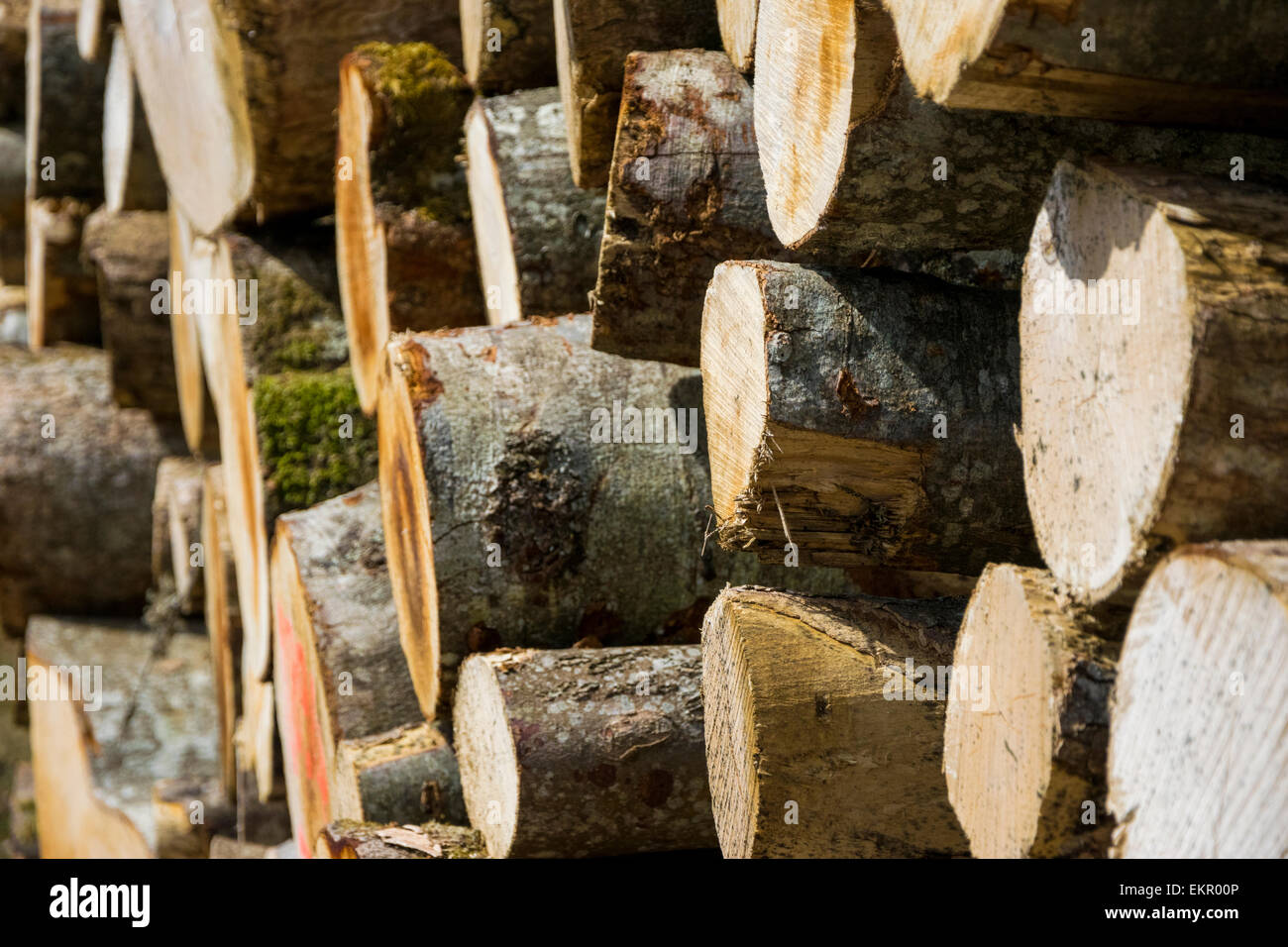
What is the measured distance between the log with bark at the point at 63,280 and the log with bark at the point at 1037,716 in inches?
196

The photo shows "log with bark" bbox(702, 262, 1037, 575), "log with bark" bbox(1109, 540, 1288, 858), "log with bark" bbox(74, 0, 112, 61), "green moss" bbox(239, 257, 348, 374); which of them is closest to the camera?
"log with bark" bbox(1109, 540, 1288, 858)

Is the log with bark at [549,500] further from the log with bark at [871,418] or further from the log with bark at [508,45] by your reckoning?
the log with bark at [508,45]

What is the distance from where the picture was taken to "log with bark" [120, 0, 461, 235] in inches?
120

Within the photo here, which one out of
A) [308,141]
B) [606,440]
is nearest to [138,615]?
[308,141]

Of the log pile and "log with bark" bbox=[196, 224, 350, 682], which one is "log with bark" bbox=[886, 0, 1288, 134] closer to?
the log pile

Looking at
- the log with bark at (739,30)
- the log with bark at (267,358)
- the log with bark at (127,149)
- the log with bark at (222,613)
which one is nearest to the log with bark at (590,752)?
the log with bark at (739,30)

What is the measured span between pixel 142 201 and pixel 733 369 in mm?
3947

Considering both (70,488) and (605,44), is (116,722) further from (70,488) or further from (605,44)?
(605,44)

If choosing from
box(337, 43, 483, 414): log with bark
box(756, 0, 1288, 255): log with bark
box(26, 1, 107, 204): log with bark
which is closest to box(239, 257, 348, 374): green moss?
box(337, 43, 483, 414): log with bark

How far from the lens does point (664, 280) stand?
7.00 ft

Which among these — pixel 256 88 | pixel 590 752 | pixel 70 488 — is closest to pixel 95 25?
pixel 70 488

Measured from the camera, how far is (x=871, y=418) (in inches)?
65.2

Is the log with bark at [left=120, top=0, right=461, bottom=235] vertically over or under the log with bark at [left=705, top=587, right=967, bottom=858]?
over

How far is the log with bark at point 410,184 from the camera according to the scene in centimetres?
284
